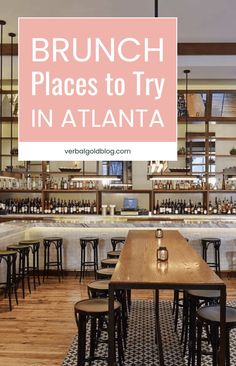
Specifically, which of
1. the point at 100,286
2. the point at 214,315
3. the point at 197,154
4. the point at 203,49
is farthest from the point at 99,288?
the point at 197,154

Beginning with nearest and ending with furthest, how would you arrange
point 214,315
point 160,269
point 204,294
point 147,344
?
point 214,315 → point 160,269 → point 204,294 → point 147,344

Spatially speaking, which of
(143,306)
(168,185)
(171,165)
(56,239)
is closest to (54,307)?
(143,306)

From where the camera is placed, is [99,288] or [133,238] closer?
[99,288]

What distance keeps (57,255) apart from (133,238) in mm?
2229

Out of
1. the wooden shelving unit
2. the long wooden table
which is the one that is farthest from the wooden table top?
the wooden shelving unit

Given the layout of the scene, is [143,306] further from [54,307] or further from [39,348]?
[39,348]

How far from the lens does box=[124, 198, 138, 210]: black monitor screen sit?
8445mm

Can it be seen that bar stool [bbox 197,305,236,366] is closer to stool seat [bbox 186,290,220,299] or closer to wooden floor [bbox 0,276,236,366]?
stool seat [bbox 186,290,220,299]

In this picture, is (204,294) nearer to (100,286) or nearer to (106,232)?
(100,286)

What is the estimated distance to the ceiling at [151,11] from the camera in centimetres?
462

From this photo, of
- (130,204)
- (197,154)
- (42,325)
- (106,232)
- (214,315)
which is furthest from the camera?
(197,154)

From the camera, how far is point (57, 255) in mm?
6668

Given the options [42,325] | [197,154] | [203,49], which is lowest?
[42,325]

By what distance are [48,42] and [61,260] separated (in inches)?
207
